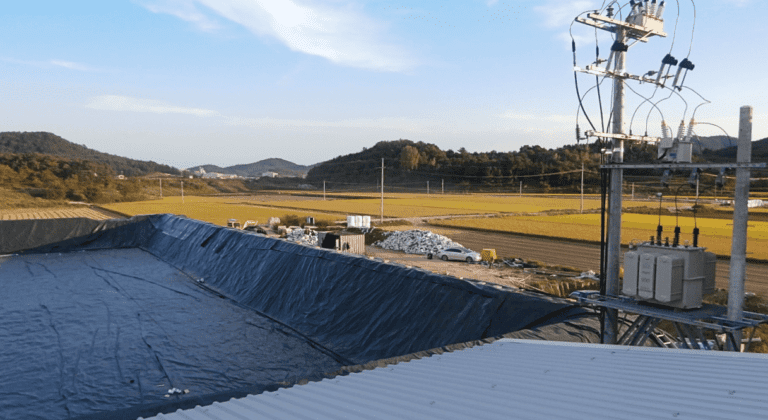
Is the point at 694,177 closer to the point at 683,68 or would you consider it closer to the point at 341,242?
the point at 683,68

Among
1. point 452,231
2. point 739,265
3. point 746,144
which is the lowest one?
point 452,231

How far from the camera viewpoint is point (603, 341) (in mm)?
6562

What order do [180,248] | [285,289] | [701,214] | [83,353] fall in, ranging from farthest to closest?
[701,214], [180,248], [285,289], [83,353]

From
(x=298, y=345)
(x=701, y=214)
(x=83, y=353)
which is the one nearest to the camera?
(x=83, y=353)

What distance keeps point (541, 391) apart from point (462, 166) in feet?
461

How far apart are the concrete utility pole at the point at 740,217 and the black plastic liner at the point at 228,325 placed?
6.85 feet

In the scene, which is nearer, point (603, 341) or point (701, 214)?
point (603, 341)

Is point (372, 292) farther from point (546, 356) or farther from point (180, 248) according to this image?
point (180, 248)

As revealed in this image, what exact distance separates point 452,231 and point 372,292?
31.6 metres

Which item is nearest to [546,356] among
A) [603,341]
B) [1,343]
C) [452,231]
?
[603,341]

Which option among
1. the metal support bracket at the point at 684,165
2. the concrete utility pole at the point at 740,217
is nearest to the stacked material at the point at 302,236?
the metal support bracket at the point at 684,165

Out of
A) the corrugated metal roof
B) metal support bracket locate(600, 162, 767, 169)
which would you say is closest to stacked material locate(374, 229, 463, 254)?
metal support bracket locate(600, 162, 767, 169)

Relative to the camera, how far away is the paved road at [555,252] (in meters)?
21.1

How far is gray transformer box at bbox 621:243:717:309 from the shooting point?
5531 millimetres
